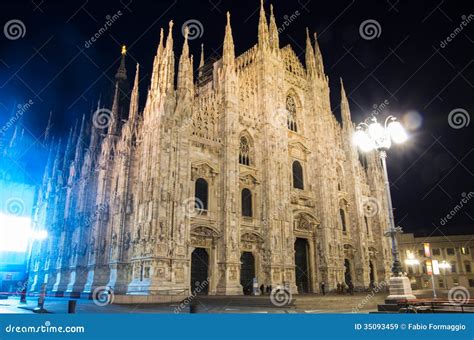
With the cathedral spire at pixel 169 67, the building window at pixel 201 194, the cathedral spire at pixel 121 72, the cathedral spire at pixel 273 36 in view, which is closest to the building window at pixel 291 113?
the cathedral spire at pixel 273 36

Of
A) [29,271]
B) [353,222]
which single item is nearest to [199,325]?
[353,222]

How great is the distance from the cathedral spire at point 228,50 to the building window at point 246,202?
432 inches

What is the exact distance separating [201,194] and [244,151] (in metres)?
6.50

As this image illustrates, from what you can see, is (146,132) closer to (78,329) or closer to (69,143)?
(78,329)

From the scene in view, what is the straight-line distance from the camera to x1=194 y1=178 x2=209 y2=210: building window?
27.5 metres

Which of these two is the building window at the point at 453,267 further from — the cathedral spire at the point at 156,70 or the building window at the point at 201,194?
the cathedral spire at the point at 156,70

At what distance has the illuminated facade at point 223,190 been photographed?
83.0 feet

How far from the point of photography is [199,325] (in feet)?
29.1

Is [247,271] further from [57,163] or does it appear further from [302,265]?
[57,163]

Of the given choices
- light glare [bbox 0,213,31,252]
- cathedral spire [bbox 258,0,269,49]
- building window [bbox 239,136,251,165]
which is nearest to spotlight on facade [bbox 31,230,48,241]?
light glare [bbox 0,213,31,252]

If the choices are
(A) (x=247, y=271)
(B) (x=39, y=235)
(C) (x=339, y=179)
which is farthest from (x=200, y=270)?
(B) (x=39, y=235)

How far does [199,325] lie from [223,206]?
19189mm

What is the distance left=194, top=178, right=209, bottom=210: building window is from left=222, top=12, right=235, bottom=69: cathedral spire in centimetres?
1069

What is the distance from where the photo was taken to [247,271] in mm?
29328
